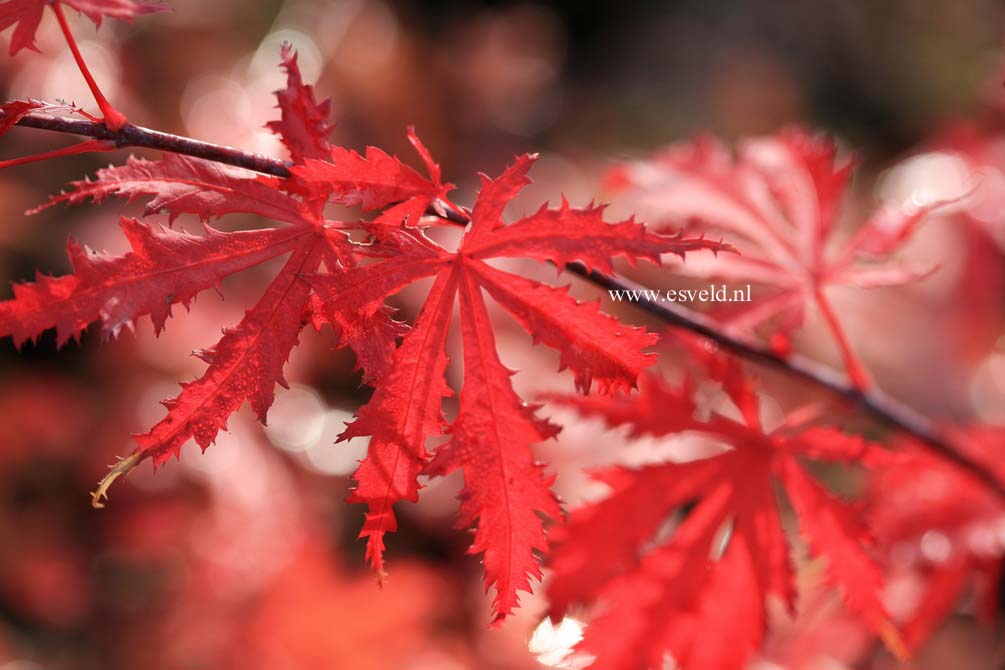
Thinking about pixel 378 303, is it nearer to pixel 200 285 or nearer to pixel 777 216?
pixel 200 285

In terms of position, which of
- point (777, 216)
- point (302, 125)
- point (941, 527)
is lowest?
point (941, 527)

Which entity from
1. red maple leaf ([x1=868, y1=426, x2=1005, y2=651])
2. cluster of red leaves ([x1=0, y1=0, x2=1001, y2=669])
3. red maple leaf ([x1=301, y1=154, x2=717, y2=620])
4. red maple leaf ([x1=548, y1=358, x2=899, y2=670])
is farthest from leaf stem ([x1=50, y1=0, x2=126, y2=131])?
red maple leaf ([x1=868, y1=426, x2=1005, y2=651])

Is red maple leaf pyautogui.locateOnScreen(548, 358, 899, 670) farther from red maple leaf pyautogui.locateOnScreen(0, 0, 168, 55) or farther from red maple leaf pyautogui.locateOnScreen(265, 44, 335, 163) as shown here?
red maple leaf pyautogui.locateOnScreen(0, 0, 168, 55)

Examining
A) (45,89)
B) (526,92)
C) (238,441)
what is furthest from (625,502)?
(526,92)

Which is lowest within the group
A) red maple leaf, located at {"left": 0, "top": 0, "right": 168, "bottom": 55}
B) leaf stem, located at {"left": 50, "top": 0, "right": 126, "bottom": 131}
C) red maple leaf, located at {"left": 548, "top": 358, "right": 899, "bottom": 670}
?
red maple leaf, located at {"left": 548, "top": 358, "right": 899, "bottom": 670}

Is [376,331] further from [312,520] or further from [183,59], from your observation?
[183,59]

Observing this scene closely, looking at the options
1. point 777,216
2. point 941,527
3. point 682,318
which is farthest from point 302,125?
point 941,527
